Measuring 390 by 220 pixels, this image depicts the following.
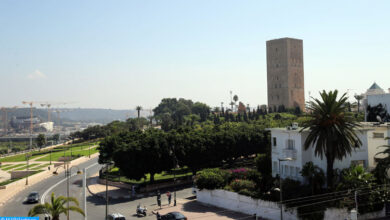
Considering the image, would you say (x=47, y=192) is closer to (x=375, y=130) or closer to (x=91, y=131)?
(x=375, y=130)

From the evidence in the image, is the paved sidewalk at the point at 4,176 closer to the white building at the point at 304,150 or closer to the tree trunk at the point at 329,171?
A: the white building at the point at 304,150

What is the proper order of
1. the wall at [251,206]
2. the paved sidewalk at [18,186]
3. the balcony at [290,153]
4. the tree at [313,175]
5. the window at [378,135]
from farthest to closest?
the paved sidewalk at [18,186]
the window at [378,135]
the balcony at [290,153]
the tree at [313,175]
the wall at [251,206]

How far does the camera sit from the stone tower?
498 ft

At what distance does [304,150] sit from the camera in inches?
1506

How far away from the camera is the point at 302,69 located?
158500 millimetres

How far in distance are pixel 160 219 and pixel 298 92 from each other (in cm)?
12953

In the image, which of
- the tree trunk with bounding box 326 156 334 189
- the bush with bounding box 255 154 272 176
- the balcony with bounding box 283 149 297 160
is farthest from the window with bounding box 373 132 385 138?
the bush with bounding box 255 154 272 176

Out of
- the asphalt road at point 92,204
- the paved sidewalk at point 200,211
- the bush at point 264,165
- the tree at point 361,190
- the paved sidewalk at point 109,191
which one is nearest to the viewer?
the tree at point 361,190

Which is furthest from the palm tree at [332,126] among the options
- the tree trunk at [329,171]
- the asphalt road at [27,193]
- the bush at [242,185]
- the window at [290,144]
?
the asphalt road at [27,193]

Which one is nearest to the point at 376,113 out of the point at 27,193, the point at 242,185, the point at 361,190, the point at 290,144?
the point at 290,144

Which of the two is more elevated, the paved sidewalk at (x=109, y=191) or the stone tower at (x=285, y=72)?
the stone tower at (x=285, y=72)

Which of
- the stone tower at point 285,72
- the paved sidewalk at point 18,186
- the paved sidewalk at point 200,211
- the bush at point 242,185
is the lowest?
the paved sidewalk at point 18,186

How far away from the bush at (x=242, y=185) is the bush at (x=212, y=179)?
6.28 ft

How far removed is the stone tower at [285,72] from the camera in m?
152
